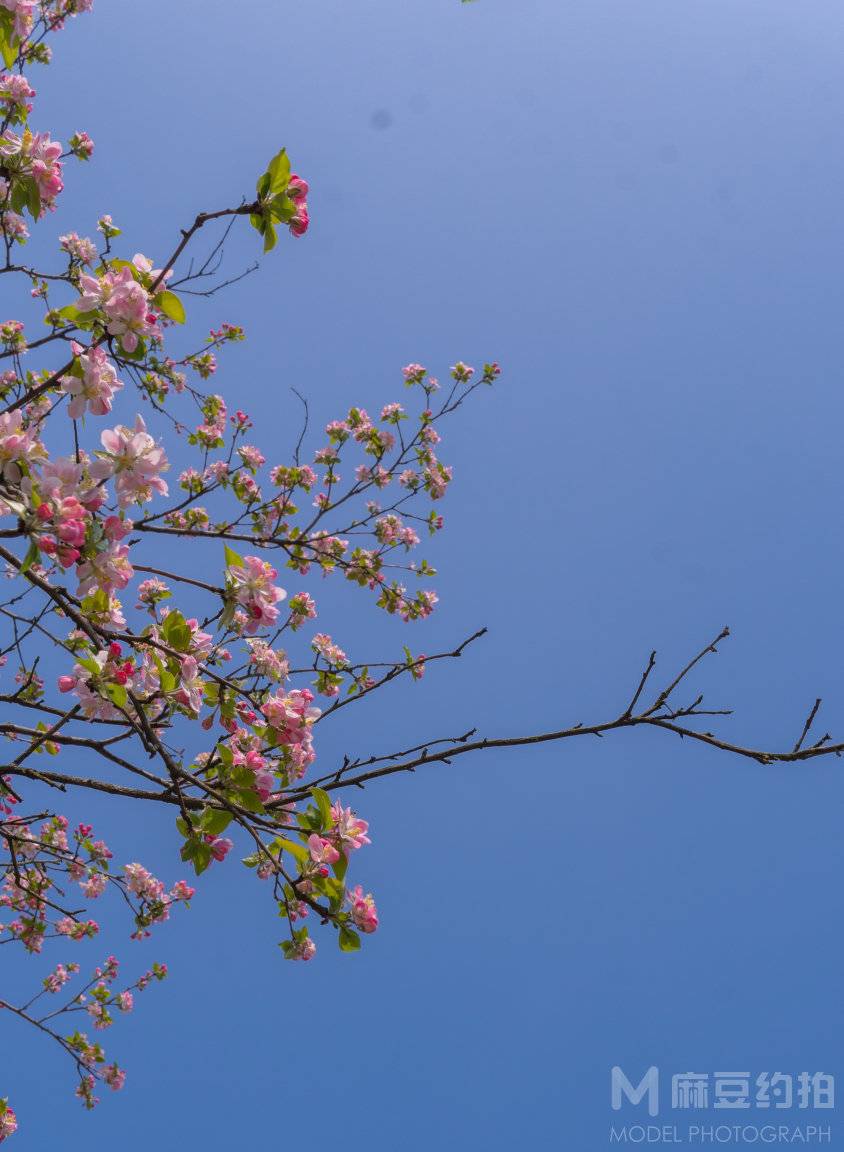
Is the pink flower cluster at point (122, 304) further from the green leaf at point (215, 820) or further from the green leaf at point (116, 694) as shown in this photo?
the green leaf at point (215, 820)

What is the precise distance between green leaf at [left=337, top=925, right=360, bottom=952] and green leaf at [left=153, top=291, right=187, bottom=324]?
6.00ft

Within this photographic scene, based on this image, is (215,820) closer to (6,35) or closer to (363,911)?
(363,911)

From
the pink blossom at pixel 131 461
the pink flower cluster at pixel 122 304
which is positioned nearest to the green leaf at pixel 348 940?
the pink blossom at pixel 131 461

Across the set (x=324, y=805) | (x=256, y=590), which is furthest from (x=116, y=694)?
(x=324, y=805)

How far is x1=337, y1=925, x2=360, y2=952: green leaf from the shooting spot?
2.26 metres

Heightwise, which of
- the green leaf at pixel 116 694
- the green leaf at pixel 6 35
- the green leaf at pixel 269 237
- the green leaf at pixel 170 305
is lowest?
the green leaf at pixel 116 694

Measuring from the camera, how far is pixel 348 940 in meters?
2.27

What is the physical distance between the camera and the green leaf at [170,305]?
218 cm

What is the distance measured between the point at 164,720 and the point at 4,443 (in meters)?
1.21

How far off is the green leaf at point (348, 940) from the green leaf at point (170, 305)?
1828 mm

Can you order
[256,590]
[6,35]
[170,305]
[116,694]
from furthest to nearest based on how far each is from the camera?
[6,35] → [256,590] → [170,305] → [116,694]

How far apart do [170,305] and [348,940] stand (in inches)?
74.9

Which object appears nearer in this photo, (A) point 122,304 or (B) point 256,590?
(A) point 122,304

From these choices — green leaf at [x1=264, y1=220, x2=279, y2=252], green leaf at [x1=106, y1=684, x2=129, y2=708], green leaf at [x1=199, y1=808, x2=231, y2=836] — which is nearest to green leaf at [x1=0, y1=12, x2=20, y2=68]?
green leaf at [x1=264, y1=220, x2=279, y2=252]
